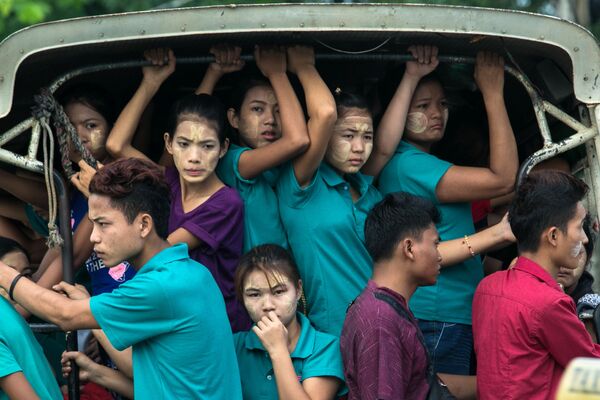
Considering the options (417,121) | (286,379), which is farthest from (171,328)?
(417,121)

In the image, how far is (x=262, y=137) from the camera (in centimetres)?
576

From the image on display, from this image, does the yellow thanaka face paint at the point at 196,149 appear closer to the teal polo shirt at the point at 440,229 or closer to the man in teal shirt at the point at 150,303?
the man in teal shirt at the point at 150,303

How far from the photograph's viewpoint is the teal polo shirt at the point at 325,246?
548 cm

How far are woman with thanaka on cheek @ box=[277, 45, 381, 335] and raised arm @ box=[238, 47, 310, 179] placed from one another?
51mm

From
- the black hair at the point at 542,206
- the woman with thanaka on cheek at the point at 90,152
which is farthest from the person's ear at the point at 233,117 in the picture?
the black hair at the point at 542,206

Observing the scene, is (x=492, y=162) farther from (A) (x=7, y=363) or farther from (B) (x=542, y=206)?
(A) (x=7, y=363)

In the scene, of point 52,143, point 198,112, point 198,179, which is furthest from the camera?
point 198,112

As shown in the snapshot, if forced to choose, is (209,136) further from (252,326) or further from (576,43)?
(576,43)

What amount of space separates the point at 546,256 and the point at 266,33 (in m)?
1.63

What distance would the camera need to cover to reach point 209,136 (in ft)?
18.2

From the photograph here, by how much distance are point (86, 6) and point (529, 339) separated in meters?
9.02

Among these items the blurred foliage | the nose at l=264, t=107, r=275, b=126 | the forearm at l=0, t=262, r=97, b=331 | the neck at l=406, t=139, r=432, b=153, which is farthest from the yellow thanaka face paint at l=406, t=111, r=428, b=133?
the blurred foliage

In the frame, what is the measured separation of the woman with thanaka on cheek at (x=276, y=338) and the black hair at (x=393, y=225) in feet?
1.66

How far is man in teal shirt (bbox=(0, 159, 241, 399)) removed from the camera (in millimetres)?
4578
